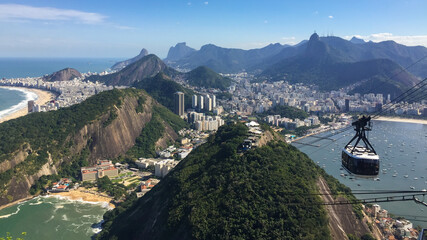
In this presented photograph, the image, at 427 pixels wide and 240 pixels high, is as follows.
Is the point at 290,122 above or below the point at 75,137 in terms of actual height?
below

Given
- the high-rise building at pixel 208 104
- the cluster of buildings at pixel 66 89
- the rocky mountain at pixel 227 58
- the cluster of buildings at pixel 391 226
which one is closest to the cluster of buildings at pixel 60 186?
the cluster of buildings at pixel 391 226

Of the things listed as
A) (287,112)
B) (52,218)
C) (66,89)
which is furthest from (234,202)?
(66,89)

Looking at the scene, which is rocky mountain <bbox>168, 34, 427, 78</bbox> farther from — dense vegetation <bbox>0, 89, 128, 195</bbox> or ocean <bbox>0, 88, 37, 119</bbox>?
dense vegetation <bbox>0, 89, 128, 195</bbox>

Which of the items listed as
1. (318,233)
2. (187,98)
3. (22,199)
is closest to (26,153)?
(22,199)

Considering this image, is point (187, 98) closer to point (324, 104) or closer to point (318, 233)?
point (324, 104)

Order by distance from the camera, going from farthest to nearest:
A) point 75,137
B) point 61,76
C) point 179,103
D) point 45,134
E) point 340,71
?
point 340,71 < point 61,76 < point 179,103 < point 75,137 < point 45,134

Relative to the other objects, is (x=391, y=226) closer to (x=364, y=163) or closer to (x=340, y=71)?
(x=364, y=163)

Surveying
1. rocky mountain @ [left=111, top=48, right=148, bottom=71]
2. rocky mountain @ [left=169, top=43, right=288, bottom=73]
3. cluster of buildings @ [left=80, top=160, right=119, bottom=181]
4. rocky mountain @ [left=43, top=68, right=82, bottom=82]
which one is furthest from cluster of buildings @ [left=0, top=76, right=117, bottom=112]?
rocky mountain @ [left=169, top=43, right=288, bottom=73]

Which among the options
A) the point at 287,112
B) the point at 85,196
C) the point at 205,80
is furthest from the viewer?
the point at 205,80
